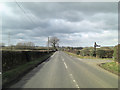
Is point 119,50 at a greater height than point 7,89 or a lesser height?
greater

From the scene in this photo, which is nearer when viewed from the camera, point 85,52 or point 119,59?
point 119,59

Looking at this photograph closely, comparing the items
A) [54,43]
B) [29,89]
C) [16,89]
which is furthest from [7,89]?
[54,43]

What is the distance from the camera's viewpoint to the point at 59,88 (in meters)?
6.62

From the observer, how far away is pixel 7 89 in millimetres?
6457

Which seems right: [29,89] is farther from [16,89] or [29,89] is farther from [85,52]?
[85,52]

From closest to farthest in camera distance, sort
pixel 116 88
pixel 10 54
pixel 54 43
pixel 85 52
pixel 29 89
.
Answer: pixel 29 89 → pixel 116 88 → pixel 10 54 → pixel 85 52 → pixel 54 43

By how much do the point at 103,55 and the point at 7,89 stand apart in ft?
115

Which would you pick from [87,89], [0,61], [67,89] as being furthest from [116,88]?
[0,61]

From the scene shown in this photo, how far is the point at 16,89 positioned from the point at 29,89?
0.65 meters

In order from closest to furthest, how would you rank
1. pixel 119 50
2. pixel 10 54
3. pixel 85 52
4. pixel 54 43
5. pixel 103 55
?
pixel 10 54 → pixel 119 50 → pixel 103 55 → pixel 85 52 → pixel 54 43

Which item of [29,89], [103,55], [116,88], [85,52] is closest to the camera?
[29,89]

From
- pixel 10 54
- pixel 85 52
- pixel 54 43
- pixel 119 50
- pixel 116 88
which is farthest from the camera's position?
pixel 54 43

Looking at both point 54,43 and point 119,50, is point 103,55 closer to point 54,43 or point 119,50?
point 119,50

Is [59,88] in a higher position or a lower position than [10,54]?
lower
